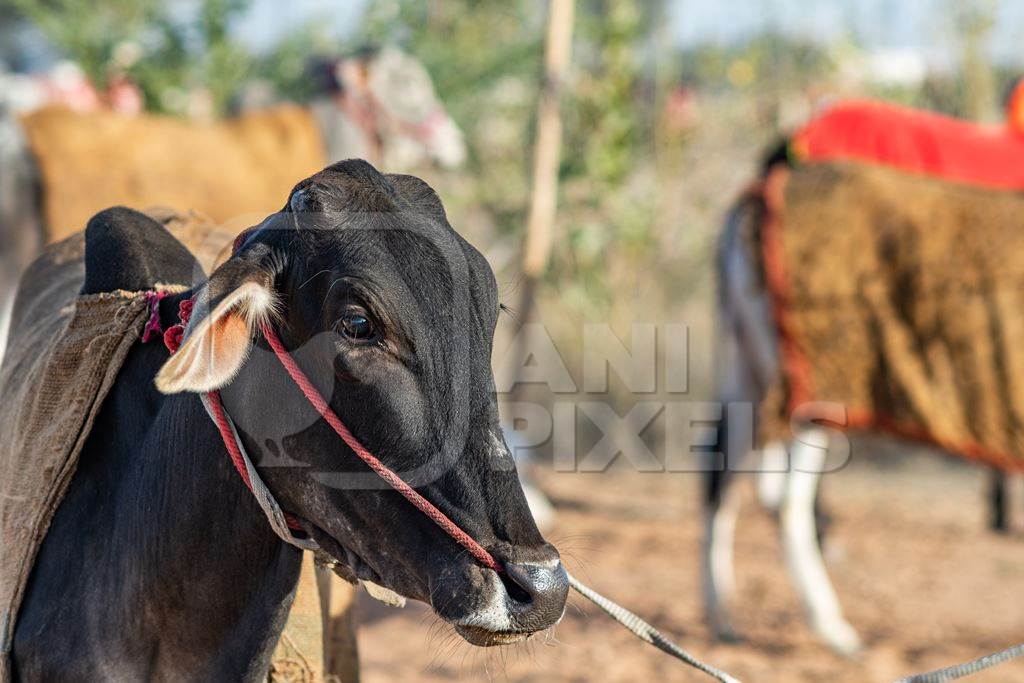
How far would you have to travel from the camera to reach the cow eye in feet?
6.21

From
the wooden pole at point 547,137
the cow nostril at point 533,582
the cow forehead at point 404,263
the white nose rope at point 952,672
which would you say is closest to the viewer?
the cow nostril at point 533,582

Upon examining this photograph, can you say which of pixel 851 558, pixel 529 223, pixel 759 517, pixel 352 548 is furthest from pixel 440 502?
pixel 759 517

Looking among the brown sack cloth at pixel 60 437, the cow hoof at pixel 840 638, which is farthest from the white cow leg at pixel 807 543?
the brown sack cloth at pixel 60 437

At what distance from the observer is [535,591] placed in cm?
179

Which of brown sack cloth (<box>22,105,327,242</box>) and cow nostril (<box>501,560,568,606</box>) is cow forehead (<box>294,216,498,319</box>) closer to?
cow nostril (<box>501,560,568,606</box>)

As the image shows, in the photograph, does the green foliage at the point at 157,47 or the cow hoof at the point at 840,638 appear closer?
the cow hoof at the point at 840,638

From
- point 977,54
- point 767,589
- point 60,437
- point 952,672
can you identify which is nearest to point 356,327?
point 60,437

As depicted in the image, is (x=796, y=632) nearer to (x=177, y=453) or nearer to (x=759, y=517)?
(x=759, y=517)

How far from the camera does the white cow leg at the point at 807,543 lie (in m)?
5.56

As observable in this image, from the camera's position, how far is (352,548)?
2.00 m

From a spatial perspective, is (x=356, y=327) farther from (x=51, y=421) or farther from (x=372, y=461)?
(x=51, y=421)

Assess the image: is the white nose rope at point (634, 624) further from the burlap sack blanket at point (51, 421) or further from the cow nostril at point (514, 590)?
the burlap sack blanket at point (51, 421)

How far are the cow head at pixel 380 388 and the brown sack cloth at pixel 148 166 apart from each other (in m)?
4.04

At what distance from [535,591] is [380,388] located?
416 mm
